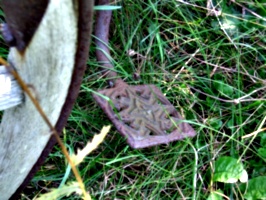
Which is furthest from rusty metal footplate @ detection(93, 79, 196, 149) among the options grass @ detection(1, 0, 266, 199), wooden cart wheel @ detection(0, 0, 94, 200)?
wooden cart wheel @ detection(0, 0, 94, 200)

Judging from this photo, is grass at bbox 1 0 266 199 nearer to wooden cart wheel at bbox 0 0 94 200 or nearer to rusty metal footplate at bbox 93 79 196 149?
rusty metal footplate at bbox 93 79 196 149

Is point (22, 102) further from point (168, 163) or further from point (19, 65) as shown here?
point (168, 163)

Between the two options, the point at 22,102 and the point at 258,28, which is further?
the point at 258,28

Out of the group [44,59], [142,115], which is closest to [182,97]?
[142,115]

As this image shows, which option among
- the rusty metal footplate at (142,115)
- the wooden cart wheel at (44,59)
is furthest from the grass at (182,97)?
the wooden cart wheel at (44,59)

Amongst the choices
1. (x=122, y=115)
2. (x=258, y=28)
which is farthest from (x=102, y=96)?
(x=258, y=28)
